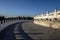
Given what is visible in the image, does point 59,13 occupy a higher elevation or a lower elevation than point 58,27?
higher

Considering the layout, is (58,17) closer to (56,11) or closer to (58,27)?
(56,11)

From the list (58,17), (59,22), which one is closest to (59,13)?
(58,17)

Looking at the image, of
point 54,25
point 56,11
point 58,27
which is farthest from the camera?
point 56,11

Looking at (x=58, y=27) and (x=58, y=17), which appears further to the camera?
(x=58, y=17)

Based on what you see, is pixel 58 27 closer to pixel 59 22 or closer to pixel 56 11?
pixel 59 22

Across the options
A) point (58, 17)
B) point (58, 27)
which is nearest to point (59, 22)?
point (58, 27)

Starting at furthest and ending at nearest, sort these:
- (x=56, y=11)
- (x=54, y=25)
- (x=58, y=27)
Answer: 1. (x=56, y=11)
2. (x=54, y=25)
3. (x=58, y=27)

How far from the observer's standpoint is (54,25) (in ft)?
79.9

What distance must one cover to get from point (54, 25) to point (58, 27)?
5.61 feet

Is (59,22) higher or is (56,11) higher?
(56,11)

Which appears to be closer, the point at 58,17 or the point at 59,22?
the point at 59,22

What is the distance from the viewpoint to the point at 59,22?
23.1 metres

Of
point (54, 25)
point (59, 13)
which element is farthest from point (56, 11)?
point (54, 25)

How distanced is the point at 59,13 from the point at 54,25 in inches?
79.7
